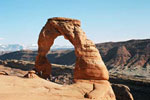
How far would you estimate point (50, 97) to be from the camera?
790 centimetres

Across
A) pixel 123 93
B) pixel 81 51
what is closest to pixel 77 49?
pixel 81 51

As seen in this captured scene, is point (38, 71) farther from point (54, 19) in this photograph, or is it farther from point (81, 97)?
point (81, 97)

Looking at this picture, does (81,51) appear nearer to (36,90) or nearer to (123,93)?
(36,90)

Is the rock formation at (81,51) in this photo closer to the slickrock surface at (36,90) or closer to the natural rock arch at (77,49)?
the natural rock arch at (77,49)

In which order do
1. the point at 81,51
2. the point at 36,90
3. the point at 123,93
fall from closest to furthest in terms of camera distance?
the point at 36,90
the point at 81,51
the point at 123,93

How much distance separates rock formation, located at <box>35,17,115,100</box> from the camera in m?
11.1

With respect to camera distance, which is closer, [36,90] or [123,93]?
[36,90]

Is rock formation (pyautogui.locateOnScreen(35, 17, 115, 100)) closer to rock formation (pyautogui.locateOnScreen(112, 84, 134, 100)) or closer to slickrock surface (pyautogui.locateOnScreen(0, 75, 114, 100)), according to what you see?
slickrock surface (pyautogui.locateOnScreen(0, 75, 114, 100))

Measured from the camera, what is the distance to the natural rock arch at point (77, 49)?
11.2 meters

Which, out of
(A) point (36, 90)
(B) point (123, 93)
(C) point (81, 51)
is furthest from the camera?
(B) point (123, 93)

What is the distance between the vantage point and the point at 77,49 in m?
11.8

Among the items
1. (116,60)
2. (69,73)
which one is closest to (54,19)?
(69,73)

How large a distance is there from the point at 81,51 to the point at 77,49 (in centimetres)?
28

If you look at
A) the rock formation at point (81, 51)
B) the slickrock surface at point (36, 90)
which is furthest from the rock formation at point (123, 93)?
the slickrock surface at point (36, 90)
